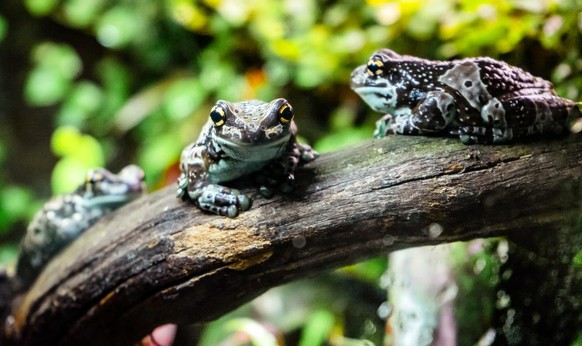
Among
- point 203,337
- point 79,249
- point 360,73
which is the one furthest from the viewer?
point 203,337

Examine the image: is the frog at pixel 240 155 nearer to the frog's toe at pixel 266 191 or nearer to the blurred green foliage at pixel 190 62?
the frog's toe at pixel 266 191

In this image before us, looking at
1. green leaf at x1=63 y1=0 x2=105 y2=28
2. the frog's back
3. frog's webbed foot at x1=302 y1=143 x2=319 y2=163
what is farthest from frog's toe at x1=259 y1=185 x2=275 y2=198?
green leaf at x1=63 y1=0 x2=105 y2=28

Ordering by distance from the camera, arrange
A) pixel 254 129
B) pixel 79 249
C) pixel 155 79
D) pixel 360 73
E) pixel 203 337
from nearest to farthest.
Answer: pixel 254 129 < pixel 360 73 < pixel 79 249 < pixel 203 337 < pixel 155 79

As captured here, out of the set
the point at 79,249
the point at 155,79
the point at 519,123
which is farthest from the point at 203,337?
the point at 155,79

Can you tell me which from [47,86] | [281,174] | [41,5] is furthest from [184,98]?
[281,174]

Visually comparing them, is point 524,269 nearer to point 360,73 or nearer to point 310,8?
point 360,73

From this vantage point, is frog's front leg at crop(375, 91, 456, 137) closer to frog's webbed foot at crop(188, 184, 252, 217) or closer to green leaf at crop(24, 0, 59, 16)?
frog's webbed foot at crop(188, 184, 252, 217)

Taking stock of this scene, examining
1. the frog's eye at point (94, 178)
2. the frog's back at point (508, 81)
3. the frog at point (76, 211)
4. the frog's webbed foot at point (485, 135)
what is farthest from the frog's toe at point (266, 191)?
the frog's eye at point (94, 178)
